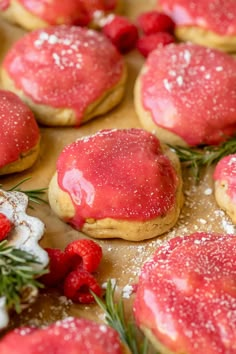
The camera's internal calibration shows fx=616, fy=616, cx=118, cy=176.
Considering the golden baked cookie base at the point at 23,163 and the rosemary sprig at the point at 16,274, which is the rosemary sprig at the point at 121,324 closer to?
the rosemary sprig at the point at 16,274

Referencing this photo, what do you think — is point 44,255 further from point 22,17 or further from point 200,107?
point 22,17

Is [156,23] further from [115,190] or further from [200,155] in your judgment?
[115,190]

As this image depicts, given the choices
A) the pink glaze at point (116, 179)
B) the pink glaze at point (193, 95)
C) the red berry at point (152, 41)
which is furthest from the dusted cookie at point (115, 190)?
the red berry at point (152, 41)

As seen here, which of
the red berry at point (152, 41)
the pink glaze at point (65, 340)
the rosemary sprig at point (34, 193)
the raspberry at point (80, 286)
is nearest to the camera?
the pink glaze at point (65, 340)

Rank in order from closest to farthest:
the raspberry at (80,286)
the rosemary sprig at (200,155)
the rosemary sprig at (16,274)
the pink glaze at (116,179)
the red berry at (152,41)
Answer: the rosemary sprig at (16,274)
the raspberry at (80,286)
the pink glaze at (116,179)
the rosemary sprig at (200,155)
the red berry at (152,41)

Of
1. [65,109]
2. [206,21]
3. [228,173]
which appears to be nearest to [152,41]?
[206,21]

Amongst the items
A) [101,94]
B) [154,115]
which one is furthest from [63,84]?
[154,115]
